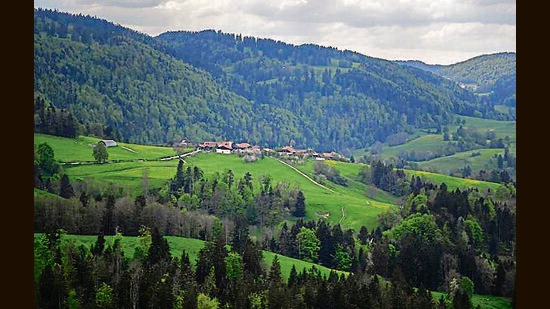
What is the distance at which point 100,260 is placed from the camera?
29734mm

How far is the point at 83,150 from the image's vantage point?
58.6 meters

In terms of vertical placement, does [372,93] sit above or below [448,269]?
above

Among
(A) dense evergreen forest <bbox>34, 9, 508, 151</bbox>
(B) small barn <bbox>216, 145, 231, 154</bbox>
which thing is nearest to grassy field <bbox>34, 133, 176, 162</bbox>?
(A) dense evergreen forest <bbox>34, 9, 508, 151</bbox>

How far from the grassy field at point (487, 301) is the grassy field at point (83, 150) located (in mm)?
33973

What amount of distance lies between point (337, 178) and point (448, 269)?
29585mm

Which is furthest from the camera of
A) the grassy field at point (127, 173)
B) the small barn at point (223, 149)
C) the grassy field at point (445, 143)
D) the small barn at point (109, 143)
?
the grassy field at point (445, 143)

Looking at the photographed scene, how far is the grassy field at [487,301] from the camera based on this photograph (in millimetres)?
32750

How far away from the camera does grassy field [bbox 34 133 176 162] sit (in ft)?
182

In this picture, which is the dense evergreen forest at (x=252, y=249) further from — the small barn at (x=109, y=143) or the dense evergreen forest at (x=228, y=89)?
the dense evergreen forest at (x=228, y=89)

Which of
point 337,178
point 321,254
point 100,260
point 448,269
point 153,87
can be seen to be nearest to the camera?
point 100,260

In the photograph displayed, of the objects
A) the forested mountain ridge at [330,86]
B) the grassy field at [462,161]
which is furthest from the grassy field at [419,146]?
the forested mountain ridge at [330,86]

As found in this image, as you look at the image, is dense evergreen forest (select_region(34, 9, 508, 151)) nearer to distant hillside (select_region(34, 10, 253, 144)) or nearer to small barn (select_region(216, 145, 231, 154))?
distant hillside (select_region(34, 10, 253, 144))
